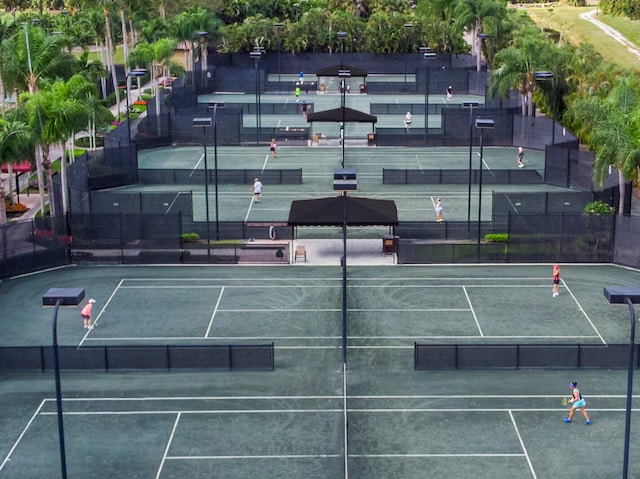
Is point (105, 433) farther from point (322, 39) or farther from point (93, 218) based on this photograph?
point (322, 39)

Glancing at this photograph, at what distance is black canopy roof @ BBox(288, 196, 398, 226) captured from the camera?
150 feet

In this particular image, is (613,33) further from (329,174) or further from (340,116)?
(340,116)

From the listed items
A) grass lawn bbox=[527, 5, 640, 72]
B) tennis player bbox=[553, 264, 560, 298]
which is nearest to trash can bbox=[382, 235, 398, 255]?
tennis player bbox=[553, 264, 560, 298]

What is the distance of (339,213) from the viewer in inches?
1796

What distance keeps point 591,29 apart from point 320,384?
11705cm

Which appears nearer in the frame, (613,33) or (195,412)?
(195,412)

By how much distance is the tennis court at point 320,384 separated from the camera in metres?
32.9

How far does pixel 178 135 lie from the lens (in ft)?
268

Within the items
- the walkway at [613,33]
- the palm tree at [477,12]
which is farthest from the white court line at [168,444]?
the walkway at [613,33]

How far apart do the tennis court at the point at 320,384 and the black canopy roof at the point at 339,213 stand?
9.73ft

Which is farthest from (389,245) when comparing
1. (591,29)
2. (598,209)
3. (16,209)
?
(591,29)

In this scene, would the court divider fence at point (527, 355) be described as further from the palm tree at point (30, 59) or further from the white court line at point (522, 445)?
the palm tree at point (30, 59)

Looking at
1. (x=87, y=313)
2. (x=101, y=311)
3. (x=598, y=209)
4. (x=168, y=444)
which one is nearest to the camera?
(x=168, y=444)

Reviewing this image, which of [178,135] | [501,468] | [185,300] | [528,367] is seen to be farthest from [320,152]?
[501,468]
